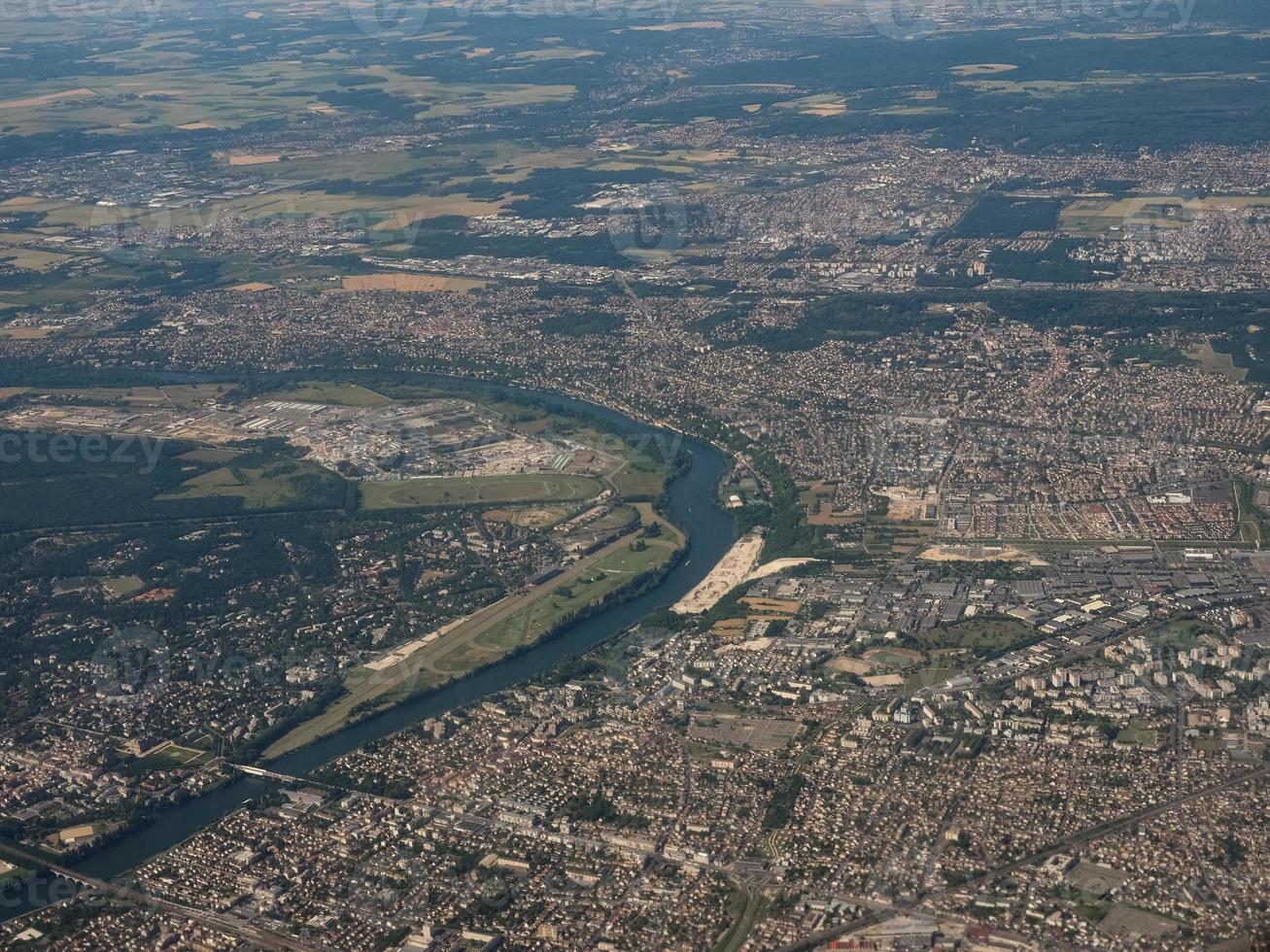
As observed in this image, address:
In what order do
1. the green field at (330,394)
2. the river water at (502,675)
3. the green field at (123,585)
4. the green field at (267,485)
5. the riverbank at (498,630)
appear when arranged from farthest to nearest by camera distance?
the green field at (330,394)
the green field at (267,485)
the green field at (123,585)
the riverbank at (498,630)
the river water at (502,675)

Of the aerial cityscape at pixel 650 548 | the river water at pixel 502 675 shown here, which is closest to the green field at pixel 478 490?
the aerial cityscape at pixel 650 548

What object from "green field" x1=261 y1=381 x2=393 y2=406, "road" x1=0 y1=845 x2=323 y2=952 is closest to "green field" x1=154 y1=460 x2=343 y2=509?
"green field" x1=261 y1=381 x2=393 y2=406

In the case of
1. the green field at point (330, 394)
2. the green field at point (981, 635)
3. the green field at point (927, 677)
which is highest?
the green field at point (981, 635)

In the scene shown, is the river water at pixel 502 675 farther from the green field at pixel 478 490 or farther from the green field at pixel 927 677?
the green field at pixel 927 677

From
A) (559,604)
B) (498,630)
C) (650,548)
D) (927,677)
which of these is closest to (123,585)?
(498,630)

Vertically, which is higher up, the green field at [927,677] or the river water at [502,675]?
the green field at [927,677]

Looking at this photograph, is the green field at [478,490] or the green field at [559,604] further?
the green field at [478,490]

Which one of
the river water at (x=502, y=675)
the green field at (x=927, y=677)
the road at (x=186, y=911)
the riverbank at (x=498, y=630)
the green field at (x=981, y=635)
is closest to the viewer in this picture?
the road at (x=186, y=911)
